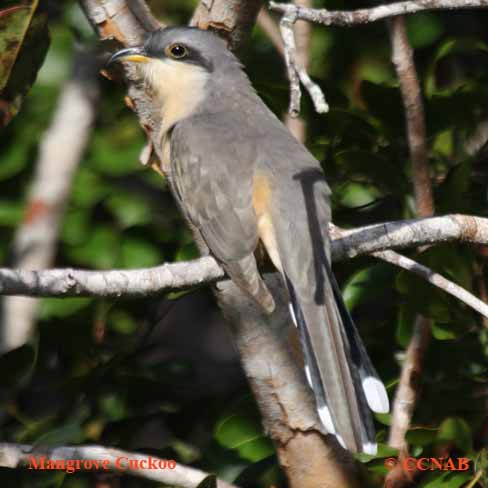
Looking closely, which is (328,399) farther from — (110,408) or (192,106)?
(192,106)

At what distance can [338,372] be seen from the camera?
351cm

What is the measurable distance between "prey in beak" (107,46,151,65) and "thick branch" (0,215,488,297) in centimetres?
105

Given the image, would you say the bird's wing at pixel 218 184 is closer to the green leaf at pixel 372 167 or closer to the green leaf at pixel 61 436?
the green leaf at pixel 372 167

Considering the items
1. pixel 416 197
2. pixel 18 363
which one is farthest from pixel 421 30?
pixel 18 363

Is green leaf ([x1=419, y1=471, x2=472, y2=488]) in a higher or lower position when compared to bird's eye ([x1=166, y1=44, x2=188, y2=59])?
lower

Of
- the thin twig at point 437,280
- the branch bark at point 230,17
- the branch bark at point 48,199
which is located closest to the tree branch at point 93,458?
the branch bark at point 48,199

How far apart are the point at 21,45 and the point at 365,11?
159 cm

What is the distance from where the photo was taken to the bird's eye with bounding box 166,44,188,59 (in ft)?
14.8

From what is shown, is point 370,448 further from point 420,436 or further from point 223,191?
point 223,191

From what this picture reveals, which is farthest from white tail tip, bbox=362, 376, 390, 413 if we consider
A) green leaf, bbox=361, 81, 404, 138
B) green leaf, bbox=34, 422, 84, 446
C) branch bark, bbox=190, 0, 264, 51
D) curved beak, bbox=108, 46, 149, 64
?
curved beak, bbox=108, 46, 149, 64

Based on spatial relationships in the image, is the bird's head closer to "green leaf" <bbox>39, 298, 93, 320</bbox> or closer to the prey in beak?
the prey in beak

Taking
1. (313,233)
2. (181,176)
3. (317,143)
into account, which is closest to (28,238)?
(181,176)

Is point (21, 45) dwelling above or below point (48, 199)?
above

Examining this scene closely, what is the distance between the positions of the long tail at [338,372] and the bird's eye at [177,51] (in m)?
1.45
